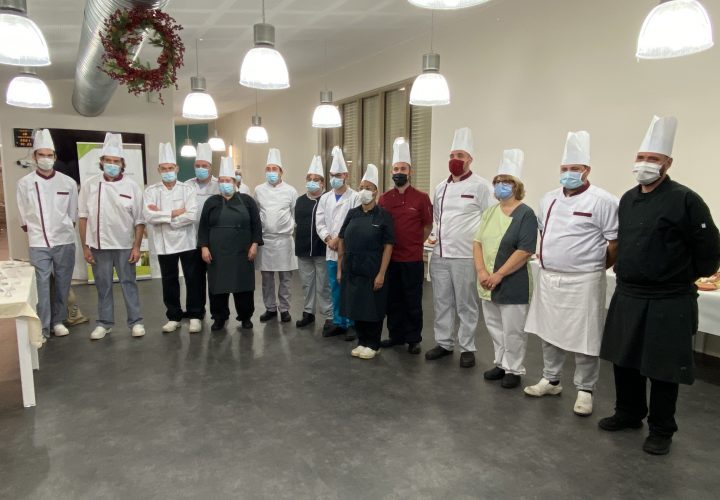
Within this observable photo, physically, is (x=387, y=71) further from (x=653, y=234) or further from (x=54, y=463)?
(x=54, y=463)

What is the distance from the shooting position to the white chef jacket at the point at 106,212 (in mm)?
4012

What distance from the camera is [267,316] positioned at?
185 inches

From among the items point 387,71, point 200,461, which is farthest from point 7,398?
point 387,71

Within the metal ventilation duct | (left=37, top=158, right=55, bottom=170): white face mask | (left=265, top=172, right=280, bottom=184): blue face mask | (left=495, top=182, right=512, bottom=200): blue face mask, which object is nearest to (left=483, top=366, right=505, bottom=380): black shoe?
(left=495, top=182, right=512, bottom=200): blue face mask

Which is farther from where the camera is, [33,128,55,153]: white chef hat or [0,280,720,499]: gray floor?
[33,128,55,153]: white chef hat

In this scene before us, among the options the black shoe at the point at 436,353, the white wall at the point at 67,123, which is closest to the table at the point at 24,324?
the black shoe at the point at 436,353

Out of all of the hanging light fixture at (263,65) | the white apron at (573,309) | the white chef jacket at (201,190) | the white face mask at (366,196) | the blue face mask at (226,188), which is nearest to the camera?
the white apron at (573,309)

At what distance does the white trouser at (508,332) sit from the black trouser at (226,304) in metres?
2.11

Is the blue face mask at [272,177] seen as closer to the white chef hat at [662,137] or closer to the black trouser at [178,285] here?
the black trouser at [178,285]

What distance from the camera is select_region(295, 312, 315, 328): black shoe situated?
4488 millimetres

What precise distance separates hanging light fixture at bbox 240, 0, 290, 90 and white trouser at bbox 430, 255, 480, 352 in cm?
168

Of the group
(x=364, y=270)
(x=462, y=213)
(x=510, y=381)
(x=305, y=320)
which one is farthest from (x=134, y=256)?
(x=510, y=381)

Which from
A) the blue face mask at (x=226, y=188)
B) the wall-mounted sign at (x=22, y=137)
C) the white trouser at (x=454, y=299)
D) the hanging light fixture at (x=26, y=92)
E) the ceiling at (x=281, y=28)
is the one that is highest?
the ceiling at (x=281, y=28)

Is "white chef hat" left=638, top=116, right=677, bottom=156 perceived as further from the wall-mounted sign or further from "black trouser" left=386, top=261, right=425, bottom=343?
the wall-mounted sign
